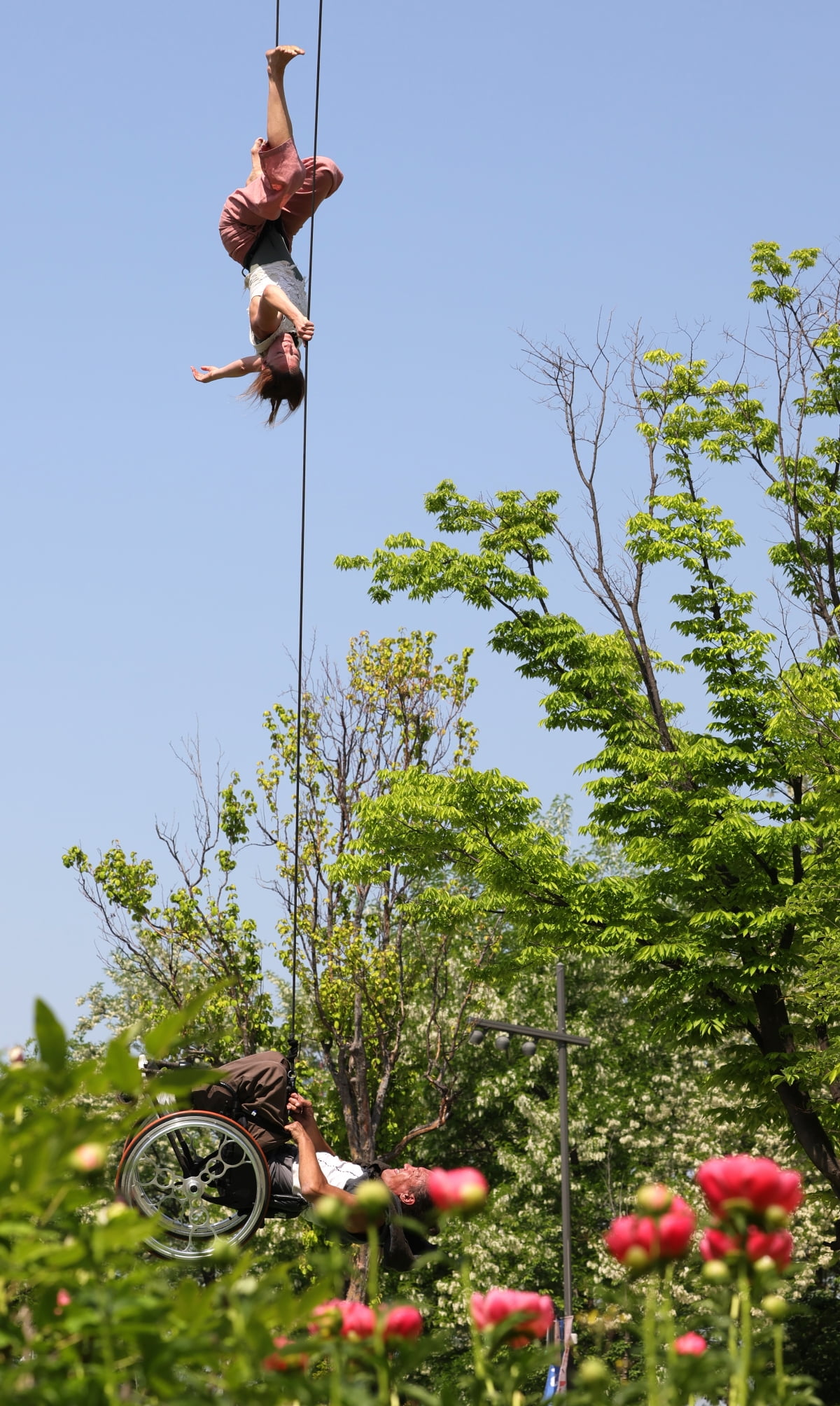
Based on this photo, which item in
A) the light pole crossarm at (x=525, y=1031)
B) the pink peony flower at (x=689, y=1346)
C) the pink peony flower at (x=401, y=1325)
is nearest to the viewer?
Answer: the pink peony flower at (x=401, y=1325)

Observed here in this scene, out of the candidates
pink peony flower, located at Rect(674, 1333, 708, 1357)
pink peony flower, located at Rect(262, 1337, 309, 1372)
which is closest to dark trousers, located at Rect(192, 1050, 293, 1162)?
pink peony flower, located at Rect(674, 1333, 708, 1357)

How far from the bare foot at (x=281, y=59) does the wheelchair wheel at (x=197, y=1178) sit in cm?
499

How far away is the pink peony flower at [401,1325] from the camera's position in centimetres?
198

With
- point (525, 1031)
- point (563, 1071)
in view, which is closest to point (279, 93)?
point (525, 1031)

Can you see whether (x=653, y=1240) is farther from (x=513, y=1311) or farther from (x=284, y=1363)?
(x=284, y=1363)

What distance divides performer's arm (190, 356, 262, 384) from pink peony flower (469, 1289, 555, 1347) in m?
5.94

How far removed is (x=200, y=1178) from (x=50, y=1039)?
13.4ft

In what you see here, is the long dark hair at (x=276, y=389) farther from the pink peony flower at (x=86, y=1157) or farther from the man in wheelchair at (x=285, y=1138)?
the pink peony flower at (x=86, y=1157)

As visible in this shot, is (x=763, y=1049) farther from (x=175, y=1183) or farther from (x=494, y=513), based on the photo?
(x=175, y=1183)

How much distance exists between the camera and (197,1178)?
5.66 metres

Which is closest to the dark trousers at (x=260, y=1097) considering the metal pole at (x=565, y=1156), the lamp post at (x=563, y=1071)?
the lamp post at (x=563, y=1071)

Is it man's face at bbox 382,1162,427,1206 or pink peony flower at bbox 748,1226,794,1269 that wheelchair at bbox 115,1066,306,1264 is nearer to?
man's face at bbox 382,1162,427,1206

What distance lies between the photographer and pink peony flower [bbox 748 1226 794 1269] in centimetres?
200

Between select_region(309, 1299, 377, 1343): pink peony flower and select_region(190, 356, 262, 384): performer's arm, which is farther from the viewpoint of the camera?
select_region(190, 356, 262, 384): performer's arm
